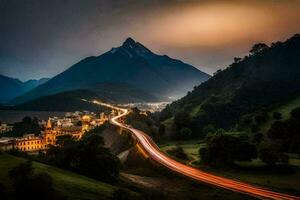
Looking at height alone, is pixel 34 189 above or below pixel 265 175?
A: above

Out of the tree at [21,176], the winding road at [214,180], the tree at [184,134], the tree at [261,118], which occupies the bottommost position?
the winding road at [214,180]


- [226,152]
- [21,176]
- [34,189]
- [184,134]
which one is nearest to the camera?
[34,189]

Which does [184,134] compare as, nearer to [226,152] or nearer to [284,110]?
[284,110]

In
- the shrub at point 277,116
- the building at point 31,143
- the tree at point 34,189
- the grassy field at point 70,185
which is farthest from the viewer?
the building at point 31,143

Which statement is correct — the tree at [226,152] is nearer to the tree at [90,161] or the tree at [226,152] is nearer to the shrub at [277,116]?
the tree at [90,161]

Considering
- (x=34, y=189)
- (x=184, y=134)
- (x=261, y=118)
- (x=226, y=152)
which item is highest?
(x=261, y=118)

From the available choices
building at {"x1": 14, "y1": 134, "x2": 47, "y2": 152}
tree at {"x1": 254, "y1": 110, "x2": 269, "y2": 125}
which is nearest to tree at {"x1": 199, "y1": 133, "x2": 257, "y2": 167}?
tree at {"x1": 254, "y1": 110, "x2": 269, "y2": 125}

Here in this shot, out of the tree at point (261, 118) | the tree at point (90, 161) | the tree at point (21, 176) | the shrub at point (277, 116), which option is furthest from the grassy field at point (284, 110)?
the tree at point (21, 176)

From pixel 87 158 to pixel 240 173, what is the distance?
1108 inches

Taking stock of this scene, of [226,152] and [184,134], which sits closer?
[226,152]

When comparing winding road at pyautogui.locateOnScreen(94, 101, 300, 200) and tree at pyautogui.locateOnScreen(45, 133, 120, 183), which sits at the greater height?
tree at pyautogui.locateOnScreen(45, 133, 120, 183)

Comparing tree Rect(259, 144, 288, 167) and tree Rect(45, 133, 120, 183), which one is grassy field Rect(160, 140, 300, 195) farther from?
tree Rect(45, 133, 120, 183)

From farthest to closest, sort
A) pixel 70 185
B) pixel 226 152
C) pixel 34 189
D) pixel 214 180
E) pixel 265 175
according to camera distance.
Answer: pixel 226 152
pixel 265 175
pixel 214 180
pixel 70 185
pixel 34 189

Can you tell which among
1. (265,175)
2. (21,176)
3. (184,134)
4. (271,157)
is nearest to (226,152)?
(271,157)
